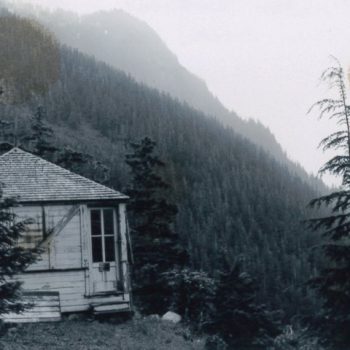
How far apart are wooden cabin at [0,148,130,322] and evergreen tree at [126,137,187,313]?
390 cm

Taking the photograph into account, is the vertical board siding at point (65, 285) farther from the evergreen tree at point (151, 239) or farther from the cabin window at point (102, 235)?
the evergreen tree at point (151, 239)

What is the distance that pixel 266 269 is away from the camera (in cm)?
4144

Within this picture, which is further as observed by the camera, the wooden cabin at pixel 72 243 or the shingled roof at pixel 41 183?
the shingled roof at pixel 41 183

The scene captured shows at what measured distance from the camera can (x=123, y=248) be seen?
54.6 ft

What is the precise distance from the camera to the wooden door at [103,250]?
16.4 meters

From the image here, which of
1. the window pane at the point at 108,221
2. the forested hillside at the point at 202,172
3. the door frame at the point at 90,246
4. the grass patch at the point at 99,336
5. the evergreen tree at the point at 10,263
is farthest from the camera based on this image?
the forested hillside at the point at 202,172

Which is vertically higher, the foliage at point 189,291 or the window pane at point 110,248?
the window pane at point 110,248

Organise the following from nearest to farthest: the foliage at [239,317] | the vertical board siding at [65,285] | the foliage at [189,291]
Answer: the vertical board siding at [65,285]
the foliage at [239,317]
the foliage at [189,291]

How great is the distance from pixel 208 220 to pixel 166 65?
106m

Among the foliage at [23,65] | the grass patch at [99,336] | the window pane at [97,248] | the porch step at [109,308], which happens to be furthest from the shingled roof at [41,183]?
the foliage at [23,65]

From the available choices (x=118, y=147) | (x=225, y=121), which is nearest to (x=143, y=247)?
(x=118, y=147)

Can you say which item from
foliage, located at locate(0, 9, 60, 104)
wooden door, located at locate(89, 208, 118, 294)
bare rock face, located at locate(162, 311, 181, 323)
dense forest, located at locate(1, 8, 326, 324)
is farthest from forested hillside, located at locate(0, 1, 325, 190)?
wooden door, located at locate(89, 208, 118, 294)

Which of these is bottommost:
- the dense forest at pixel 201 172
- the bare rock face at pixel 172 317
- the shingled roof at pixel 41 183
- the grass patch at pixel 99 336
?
the grass patch at pixel 99 336

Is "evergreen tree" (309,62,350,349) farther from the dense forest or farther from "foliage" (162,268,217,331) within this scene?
the dense forest
